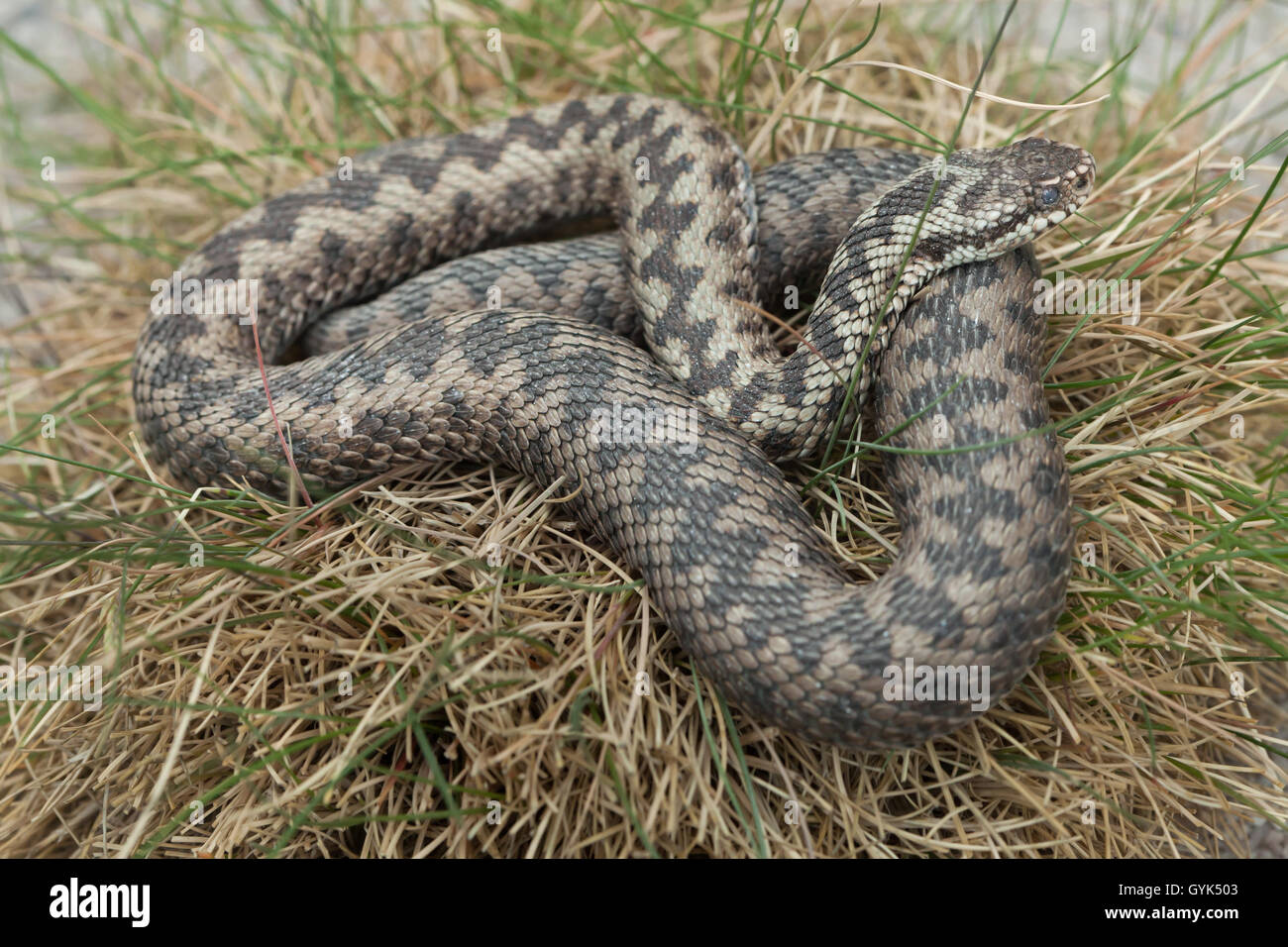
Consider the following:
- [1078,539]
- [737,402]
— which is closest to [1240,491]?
[1078,539]

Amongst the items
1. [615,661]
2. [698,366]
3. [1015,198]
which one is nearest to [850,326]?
[698,366]

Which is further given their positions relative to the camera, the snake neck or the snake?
the snake neck

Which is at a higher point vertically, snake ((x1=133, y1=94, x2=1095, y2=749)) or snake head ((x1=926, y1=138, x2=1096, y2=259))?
snake head ((x1=926, y1=138, x2=1096, y2=259))

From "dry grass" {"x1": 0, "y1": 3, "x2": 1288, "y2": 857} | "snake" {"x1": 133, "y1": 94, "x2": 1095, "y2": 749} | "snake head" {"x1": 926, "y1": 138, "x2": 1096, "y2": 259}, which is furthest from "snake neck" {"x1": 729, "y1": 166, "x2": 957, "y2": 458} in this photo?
"dry grass" {"x1": 0, "y1": 3, "x2": 1288, "y2": 857}

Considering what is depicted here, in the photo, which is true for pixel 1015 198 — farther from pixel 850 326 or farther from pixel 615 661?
pixel 615 661

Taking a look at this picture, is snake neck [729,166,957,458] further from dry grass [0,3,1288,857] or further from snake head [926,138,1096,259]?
dry grass [0,3,1288,857]

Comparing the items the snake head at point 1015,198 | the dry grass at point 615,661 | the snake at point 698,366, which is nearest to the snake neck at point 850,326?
the snake at point 698,366

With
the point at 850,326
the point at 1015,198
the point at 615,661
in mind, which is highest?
the point at 1015,198

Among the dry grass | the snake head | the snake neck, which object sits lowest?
the dry grass
